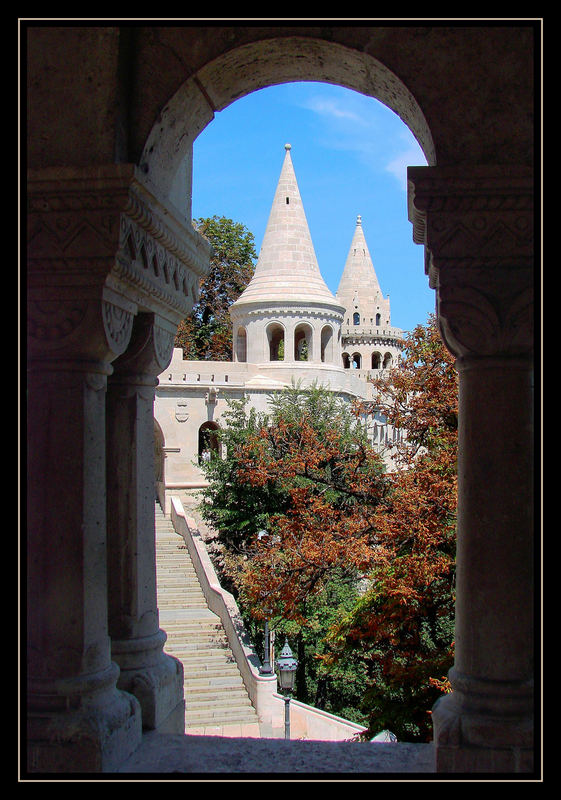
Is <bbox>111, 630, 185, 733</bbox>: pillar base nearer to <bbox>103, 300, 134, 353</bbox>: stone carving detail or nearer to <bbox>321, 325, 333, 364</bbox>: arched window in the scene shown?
<bbox>103, 300, 134, 353</bbox>: stone carving detail

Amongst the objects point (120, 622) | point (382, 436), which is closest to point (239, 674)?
point (120, 622)

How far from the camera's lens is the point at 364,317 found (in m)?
49.6

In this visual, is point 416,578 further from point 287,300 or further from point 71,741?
point 287,300

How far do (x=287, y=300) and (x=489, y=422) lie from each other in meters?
27.9

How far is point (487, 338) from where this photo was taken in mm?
2898

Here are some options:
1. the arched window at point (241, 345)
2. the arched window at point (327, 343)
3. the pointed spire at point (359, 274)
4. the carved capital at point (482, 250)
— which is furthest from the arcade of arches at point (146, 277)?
→ the pointed spire at point (359, 274)

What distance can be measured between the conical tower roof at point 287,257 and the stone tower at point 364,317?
683 inches

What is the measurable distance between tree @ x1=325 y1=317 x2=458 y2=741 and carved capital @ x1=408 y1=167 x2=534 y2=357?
6.28 m

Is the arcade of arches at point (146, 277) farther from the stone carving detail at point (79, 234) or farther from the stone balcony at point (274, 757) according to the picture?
the stone balcony at point (274, 757)

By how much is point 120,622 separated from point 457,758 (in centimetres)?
160

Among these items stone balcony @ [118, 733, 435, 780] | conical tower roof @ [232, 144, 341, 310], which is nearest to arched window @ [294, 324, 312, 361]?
conical tower roof @ [232, 144, 341, 310]

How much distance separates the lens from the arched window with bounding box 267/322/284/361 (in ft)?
102

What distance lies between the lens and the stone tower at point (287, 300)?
3066 centimetres
